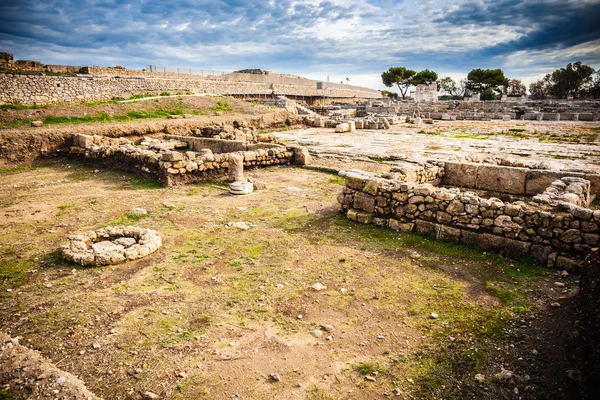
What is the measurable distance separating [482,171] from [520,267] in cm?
498

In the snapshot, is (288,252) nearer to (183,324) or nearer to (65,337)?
(183,324)

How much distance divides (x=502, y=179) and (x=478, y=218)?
4.01 meters

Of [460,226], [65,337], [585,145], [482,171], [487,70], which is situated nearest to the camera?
[65,337]

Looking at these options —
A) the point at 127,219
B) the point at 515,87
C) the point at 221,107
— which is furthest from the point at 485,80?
the point at 127,219

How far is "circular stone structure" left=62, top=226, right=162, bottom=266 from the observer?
20.8ft

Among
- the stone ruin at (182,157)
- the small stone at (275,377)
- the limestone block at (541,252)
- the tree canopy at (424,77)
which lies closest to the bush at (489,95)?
the tree canopy at (424,77)

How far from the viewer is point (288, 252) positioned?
6.92 metres

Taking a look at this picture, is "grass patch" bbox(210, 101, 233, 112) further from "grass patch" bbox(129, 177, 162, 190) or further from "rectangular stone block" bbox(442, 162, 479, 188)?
"rectangular stone block" bbox(442, 162, 479, 188)

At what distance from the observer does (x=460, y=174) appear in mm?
11016

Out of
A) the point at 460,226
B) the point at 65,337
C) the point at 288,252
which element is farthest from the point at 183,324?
the point at 460,226

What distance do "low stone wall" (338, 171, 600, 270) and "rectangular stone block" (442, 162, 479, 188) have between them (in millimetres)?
3606

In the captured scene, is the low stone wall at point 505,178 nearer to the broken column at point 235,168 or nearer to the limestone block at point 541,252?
the limestone block at point 541,252

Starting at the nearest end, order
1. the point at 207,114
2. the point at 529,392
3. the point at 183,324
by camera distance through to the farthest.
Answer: the point at 529,392
the point at 183,324
the point at 207,114

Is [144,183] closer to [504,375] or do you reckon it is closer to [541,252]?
[541,252]
